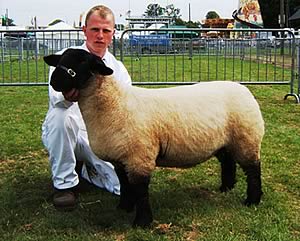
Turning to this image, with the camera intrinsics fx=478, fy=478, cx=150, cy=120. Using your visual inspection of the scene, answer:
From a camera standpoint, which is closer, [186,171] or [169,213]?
[169,213]

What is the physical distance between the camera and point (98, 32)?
4.07 metres

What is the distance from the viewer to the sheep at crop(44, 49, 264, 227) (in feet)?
11.8

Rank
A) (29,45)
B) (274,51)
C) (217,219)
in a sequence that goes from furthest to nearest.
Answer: (29,45) → (274,51) → (217,219)

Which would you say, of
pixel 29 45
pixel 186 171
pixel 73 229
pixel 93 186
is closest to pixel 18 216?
pixel 73 229

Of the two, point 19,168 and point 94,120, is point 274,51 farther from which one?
point 94,120

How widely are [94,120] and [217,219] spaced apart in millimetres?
1315

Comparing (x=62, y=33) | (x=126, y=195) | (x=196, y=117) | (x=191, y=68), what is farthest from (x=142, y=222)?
(x=191, y=68)

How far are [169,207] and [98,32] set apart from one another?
1659 millimetres

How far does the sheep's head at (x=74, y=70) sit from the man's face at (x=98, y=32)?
0.63 meters

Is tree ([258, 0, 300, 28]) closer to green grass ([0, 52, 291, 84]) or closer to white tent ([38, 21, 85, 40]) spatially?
green grass ([0, 52, 291, 84])

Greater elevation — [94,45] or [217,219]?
[94,45]

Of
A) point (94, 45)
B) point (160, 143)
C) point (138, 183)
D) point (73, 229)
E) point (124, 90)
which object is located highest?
point (94, 45)

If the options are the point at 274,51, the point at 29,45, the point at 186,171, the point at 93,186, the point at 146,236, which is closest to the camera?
the point at 146,236

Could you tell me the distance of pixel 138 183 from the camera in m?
3.69
